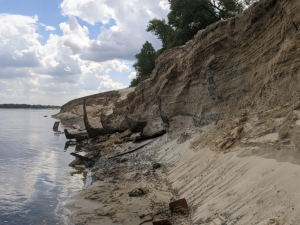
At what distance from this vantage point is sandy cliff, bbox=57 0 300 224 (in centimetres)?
383

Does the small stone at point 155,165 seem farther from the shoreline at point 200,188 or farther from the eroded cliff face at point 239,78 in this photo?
the eroded cliff face at point 239,78

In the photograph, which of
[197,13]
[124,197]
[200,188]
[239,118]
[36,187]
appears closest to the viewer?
[200,188]

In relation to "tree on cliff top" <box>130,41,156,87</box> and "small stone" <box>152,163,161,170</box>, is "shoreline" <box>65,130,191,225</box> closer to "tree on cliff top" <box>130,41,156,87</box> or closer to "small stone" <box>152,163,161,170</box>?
"small stone" <box>152,163,161,170</box>

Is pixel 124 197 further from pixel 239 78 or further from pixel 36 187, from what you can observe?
pixel 239 78

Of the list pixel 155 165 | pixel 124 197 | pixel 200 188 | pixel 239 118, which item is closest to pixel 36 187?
pixel 124 197

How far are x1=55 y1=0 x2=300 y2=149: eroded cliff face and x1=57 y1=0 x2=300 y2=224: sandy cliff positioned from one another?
0.02 m

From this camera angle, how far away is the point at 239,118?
633 cm

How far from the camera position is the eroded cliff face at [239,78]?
212 inches

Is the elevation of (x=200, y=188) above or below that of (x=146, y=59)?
below

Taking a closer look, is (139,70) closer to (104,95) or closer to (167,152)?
(104,95)

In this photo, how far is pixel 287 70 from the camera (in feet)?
18.0

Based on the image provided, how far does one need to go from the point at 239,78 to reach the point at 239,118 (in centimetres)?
174

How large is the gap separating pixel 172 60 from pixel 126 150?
481 centimetres

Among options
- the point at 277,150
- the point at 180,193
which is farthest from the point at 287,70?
the point at 180,193
